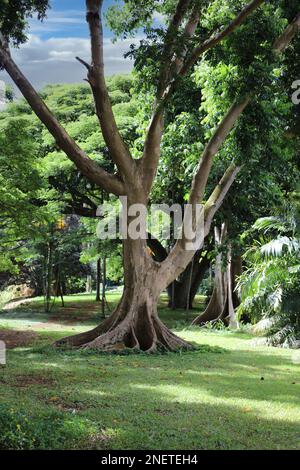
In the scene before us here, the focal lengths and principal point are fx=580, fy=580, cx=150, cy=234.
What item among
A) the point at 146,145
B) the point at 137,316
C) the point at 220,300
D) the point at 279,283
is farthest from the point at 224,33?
the point at 220,300

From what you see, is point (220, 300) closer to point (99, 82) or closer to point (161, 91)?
point (161, 91)

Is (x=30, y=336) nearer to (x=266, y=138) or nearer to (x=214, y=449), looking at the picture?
(x=266, y=138)

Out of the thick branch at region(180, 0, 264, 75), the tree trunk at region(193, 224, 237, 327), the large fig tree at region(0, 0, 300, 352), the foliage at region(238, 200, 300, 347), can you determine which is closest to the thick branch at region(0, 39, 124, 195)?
the large fig tree at region(0, 0, 300, 352)

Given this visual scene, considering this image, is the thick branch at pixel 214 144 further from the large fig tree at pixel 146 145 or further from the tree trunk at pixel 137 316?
the tree trunk at pixel 137 316

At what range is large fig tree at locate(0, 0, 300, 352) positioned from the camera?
11875 millimetres

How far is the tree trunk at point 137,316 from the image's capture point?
1215cm

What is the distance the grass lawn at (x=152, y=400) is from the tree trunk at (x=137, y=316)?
2.40 ft

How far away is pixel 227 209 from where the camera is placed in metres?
16.5

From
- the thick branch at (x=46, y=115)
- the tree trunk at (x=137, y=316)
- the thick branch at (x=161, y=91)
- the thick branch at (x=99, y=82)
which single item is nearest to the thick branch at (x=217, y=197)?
the thick branch at (x=161, y=91)

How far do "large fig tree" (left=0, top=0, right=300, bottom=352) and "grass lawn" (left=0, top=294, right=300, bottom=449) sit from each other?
1058 millimetres

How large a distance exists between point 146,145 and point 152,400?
23.0ft

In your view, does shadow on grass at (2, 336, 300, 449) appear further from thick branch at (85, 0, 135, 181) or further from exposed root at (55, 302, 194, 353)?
thick branch at (85, 0, 135, 181)
